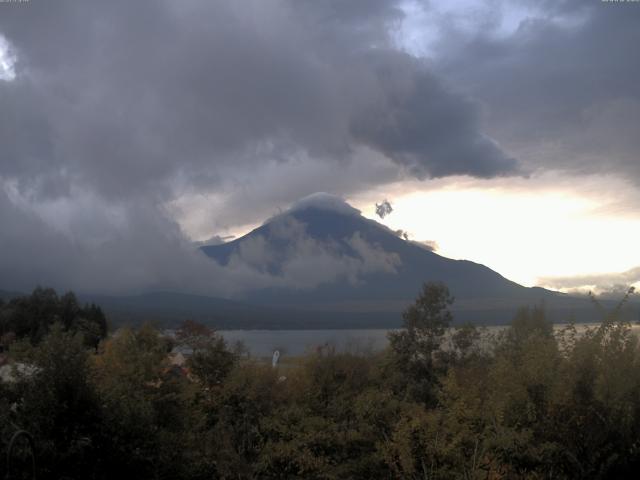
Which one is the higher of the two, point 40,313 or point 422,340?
point 40,313

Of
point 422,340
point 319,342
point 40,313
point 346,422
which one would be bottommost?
point 346,422

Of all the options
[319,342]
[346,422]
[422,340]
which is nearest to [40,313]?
[319,342]

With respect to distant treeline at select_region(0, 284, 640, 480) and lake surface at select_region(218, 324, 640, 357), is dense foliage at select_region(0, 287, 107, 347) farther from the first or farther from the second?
distant treeline at select_region(0, 284, 640, 480)

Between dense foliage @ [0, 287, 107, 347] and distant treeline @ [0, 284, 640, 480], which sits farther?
dense foliage @ [0, 287, 107, 347]

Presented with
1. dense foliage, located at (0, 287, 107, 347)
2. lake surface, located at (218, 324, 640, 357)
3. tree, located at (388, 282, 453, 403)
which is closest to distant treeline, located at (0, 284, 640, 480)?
lake surface, located at (218, 324, 640, 357)

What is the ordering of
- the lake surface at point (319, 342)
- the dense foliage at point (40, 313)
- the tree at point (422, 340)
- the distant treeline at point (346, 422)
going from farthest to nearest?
the dense foliage at point (40, 313)
the lake surface at point (319, 342)
the tree at point (422, 340)
the distant treeline at point (346, 422)

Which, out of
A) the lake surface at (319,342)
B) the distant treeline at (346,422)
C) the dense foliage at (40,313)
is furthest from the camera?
the dense foliage at (40,313)

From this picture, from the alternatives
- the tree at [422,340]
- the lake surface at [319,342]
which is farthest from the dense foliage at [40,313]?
the tree at [422,340]

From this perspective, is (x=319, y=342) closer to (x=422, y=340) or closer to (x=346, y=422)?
(x=422, y=340)

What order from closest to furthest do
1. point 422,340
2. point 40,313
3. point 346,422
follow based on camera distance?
point 346,422 → point 422,340 → point 40,313

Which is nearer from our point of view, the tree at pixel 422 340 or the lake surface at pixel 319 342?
the tree at pixel 422 340

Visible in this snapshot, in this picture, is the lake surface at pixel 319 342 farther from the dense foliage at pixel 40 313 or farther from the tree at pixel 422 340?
the dense foliage at pixel 40 313

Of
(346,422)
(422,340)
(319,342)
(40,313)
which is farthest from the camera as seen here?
(40,313)

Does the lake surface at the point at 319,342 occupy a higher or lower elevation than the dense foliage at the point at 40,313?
lower
